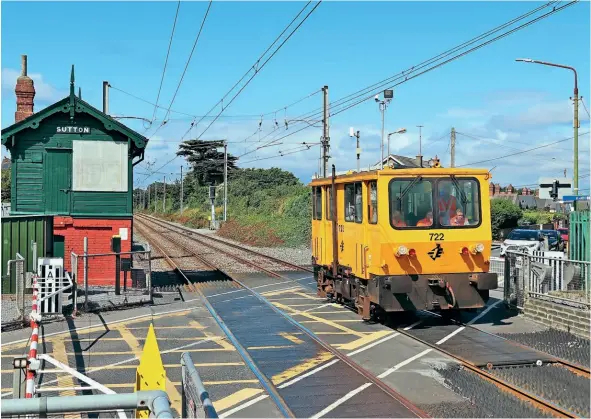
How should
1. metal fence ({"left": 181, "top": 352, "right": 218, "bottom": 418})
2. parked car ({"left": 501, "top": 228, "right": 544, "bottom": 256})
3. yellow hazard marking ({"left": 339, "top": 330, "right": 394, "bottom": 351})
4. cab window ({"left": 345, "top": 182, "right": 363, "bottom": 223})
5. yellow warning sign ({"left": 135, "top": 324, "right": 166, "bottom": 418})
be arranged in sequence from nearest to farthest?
1. metal fence ({"left": 181, "top": 352, "right": 218, "bottom": 418})
2. yellow warning sign ({"left": 135, "top": 324, "right": 166, "bottom": 418})
3. yellow hazard marking ({"left": 339, "top": 330, "right": 394, "bottom": 351})
4. cab window ({"left": 345, "top": 182, "right": 363, "bottom": 223})
5. parked car ({"left": 501, "top": 228, "right": 544, "bottom": 256})

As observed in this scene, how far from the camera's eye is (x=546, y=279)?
→ 14031 millimetres

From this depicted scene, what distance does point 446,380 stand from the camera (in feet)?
29.7

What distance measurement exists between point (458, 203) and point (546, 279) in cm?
274

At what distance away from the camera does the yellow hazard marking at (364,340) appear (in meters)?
11.3

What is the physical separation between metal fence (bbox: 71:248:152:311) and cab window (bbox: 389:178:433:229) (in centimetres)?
686

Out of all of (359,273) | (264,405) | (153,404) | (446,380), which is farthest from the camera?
(359,273)

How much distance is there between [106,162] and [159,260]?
35.6ft

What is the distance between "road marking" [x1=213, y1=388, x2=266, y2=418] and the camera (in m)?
7.98

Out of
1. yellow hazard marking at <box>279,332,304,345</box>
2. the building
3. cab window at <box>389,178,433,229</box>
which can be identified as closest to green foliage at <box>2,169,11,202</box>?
the building

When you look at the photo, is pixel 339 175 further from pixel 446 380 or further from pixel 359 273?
pixel 446 380

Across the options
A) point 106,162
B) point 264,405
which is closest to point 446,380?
point 264,405

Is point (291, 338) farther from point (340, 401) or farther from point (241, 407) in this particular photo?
point (241, 407)

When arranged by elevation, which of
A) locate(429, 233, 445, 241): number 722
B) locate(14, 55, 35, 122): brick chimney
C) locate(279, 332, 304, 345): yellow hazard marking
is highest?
locate(14, 55, 35, 122): brick chimney

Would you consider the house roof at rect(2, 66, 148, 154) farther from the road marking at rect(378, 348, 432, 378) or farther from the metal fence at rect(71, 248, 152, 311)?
the road marking at rect(378, 348, 432, 378)
